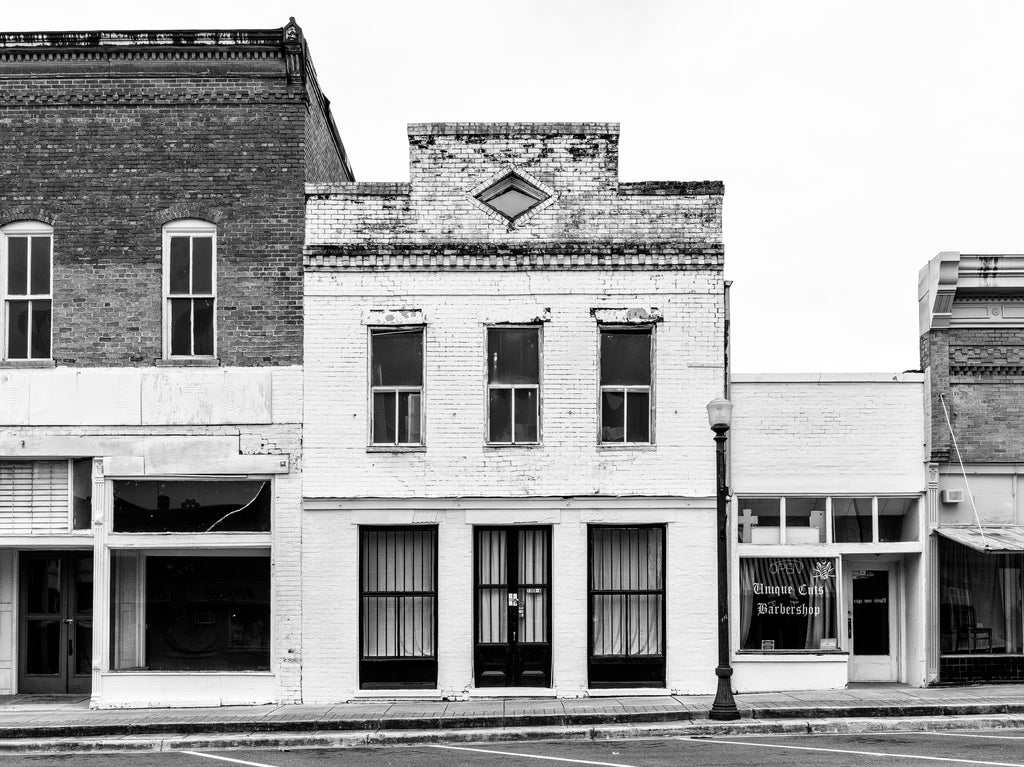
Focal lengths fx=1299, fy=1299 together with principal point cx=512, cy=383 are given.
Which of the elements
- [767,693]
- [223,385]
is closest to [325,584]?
[223,385]

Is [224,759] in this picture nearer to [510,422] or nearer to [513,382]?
[510,422]

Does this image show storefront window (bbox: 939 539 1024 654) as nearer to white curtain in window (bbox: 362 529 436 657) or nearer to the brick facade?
white curtain in window (bbox: 362 529 436 657)

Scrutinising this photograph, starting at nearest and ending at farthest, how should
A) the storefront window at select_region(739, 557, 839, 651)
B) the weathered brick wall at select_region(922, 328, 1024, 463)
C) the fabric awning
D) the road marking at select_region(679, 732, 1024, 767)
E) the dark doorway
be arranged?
the road marking at select_region(679, 732, 1024, 767), the fabric awning, the storefront window at select_region(739, 557, 839, 651), the weathered brick wall at select_region(922, 328, 1024, 463), the dark doorway

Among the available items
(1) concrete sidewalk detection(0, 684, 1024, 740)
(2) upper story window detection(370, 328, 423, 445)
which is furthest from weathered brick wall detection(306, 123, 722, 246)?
(1) concrete sidewalk detection(0, 684, 1024, 740)

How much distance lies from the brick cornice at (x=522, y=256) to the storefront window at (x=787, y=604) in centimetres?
442

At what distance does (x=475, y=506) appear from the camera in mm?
18078

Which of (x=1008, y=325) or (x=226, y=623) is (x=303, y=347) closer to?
(x=226, y=623)

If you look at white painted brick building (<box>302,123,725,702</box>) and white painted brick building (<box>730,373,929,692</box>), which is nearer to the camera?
white painted brick building (<box>302,123,725,702</box>)

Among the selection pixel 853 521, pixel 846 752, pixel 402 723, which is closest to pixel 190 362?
pixel 402 723

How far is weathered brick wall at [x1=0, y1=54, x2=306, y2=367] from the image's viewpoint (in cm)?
1825

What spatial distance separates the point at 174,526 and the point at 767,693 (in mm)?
8554

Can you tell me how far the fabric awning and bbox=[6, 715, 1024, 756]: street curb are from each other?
2662 millimetres

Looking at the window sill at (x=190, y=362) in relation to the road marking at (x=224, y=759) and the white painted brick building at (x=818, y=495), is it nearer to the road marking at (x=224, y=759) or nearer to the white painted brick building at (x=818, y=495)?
the road marking at (x=224, y=759)

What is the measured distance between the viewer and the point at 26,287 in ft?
60.4
